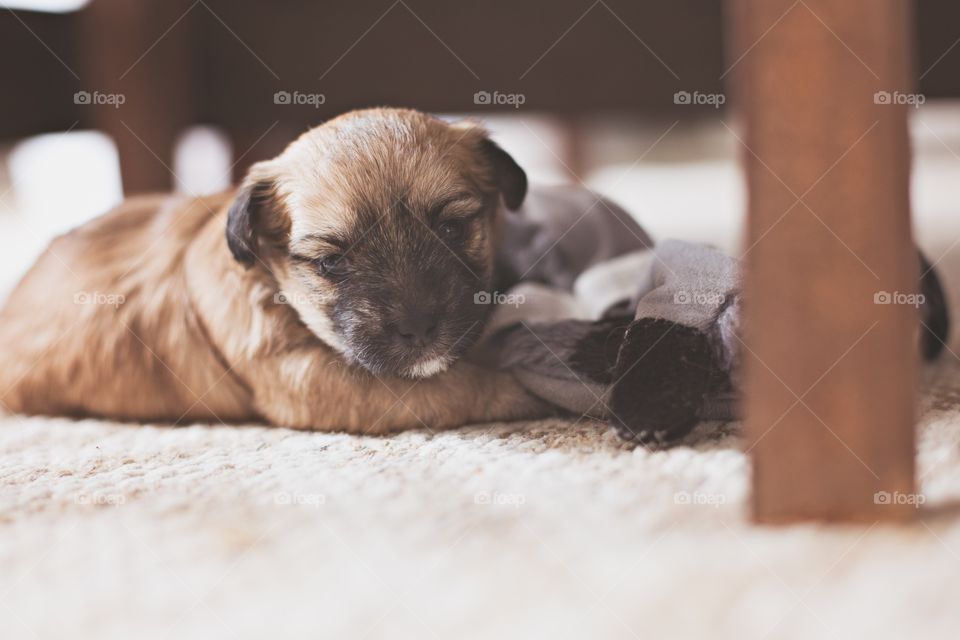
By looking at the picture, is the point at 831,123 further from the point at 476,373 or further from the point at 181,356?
the point at 181,356

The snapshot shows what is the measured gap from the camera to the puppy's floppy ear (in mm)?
1699

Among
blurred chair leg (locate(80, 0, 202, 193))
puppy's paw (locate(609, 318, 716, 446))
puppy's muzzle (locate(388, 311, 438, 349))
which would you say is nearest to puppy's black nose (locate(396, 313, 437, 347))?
puppy's muzzle (locate(388, 311, 438, 349))

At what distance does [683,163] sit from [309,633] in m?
6.46

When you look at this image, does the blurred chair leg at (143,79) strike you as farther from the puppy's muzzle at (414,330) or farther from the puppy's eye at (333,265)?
the puppy's muzzle at (414,330)

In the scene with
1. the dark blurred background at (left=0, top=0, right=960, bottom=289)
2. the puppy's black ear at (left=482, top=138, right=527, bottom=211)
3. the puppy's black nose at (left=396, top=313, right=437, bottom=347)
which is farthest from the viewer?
the dark blurred background at (left=0, top=0, right=960, bottom=289)

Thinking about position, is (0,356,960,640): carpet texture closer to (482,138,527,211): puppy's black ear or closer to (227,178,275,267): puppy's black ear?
(227,178,275,267): puppy's black ear

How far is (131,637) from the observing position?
97 cm

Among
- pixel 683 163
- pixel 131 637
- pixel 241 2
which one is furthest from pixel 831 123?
pixel 683 163

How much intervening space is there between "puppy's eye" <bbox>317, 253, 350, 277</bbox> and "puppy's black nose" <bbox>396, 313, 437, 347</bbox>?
17 centimetres

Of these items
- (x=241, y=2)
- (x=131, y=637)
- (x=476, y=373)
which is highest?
(x=241, y=2)

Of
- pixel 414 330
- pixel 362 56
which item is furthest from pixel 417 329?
pixel 362 56

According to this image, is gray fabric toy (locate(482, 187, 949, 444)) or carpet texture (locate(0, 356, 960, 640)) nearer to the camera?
carpet texture (locate(0, 356, 960, 640))

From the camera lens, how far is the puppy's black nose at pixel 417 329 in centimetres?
157

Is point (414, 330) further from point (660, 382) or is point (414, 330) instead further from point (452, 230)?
point (660, 382)
